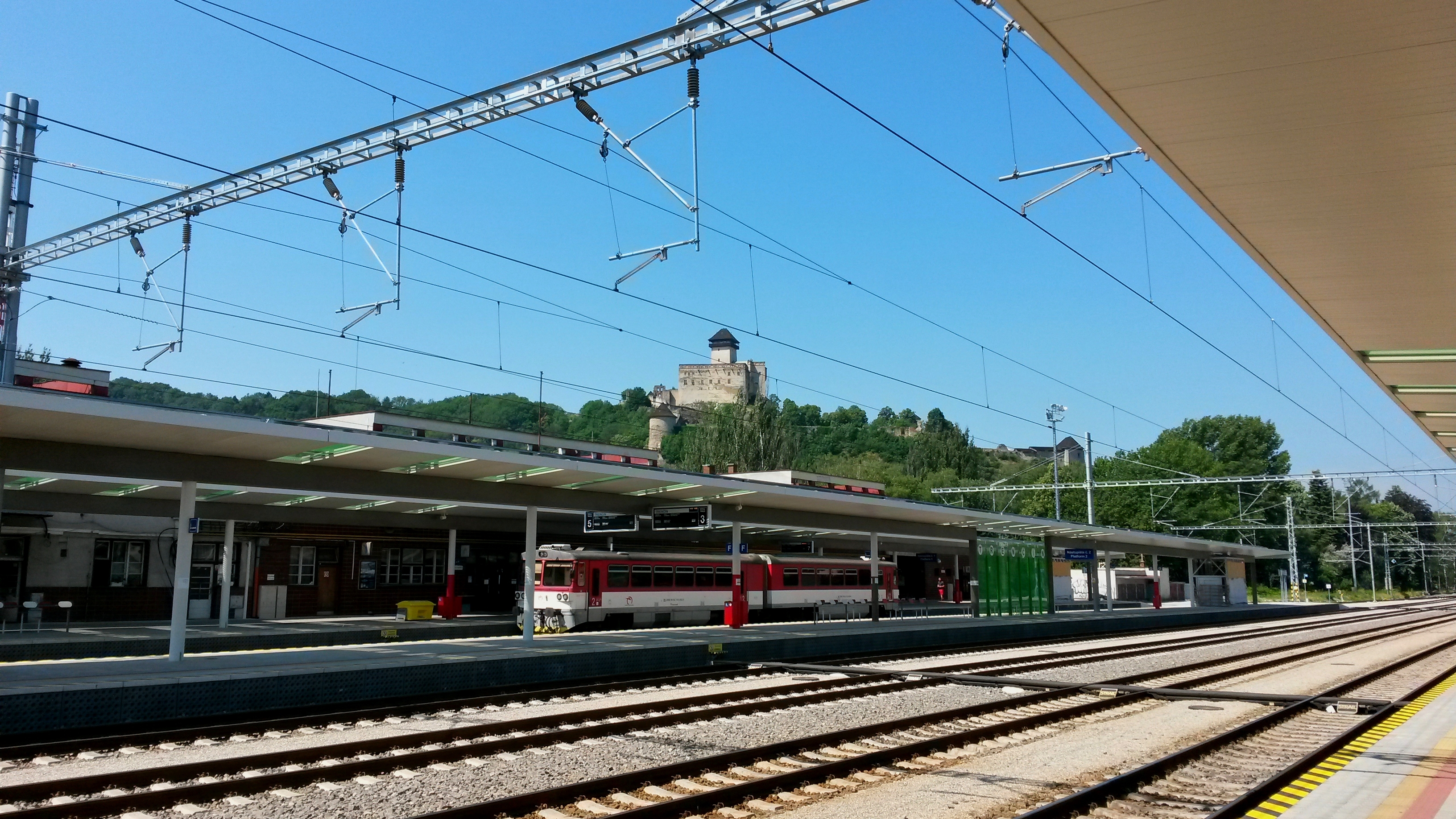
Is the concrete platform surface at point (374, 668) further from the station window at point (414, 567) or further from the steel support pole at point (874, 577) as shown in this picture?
the station window at point (414, 567)

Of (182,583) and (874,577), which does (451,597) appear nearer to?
(874,577)

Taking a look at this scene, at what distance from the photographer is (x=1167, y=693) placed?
16641 millimetres

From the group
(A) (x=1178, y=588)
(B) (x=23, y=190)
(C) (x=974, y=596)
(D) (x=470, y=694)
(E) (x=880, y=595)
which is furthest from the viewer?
(A) (x=1178, y=588)

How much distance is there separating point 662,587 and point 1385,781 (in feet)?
79.9

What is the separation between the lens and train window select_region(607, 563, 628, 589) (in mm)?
30422

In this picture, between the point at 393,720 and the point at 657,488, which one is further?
the point at 657,488

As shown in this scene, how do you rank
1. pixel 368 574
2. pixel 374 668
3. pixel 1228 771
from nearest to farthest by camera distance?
1. pixel 1228 771
2. pixel 374 668
3. pixel 368 574

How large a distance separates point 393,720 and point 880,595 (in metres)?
32.7

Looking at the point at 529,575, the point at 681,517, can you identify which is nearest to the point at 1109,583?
the point at 681,517

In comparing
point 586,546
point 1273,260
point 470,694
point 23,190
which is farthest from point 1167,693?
point 586,546

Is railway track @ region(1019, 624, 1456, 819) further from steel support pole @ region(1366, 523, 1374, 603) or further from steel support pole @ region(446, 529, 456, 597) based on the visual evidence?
steel support pole @ region(1366, 523, 1374, 603)

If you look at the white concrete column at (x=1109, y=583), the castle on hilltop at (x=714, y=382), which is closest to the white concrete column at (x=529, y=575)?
the white concrete column at (x=1109, y=583)

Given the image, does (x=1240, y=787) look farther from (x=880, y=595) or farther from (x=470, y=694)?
(x=880, y=595)

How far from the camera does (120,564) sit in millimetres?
30562
